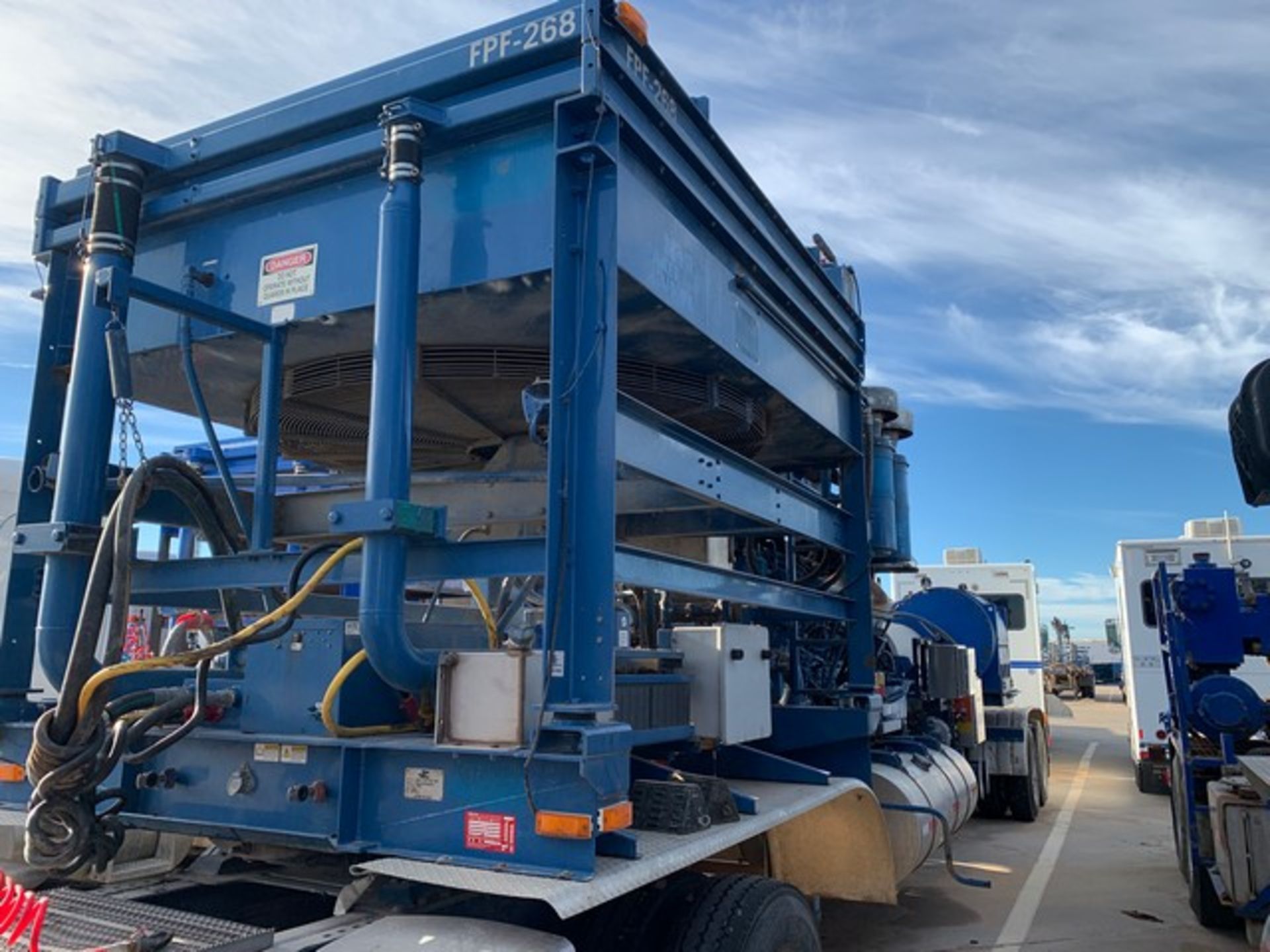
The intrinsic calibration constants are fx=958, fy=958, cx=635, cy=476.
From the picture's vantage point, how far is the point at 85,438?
362cm

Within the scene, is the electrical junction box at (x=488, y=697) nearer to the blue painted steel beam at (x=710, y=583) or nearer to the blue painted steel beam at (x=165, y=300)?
the blue painted steel beam at (x=710, y=583)

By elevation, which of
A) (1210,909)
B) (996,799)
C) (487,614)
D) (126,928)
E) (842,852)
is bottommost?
(1210,909)

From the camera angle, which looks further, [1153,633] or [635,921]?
[1153,633]

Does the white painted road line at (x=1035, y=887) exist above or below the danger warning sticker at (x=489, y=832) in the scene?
below

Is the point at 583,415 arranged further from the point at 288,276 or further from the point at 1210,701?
the point at 1210,701

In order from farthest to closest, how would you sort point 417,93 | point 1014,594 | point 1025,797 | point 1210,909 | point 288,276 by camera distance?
point 1014,594 < point 1025,797 < point 1210,909 < point 288,276 < point 417,93

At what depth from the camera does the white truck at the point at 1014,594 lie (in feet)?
48.6

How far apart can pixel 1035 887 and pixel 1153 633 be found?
6.37 m

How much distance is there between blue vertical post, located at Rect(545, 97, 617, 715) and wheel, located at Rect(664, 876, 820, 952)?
981 mm

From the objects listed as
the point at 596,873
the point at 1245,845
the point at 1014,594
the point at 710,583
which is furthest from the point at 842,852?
the point at 1014,594

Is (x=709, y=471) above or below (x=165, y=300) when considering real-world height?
below

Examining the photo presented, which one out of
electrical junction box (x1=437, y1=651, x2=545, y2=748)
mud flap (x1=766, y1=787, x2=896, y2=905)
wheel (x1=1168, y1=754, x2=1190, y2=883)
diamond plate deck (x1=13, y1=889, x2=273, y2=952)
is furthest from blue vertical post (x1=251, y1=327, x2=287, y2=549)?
wheel (x1=1168, y1=754, x2=1190, y2=883)

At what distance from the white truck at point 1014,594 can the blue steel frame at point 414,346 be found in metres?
11.2

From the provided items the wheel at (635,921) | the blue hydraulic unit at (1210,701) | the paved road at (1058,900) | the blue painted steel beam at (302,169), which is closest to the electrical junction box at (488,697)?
the wheel at (635,921)
